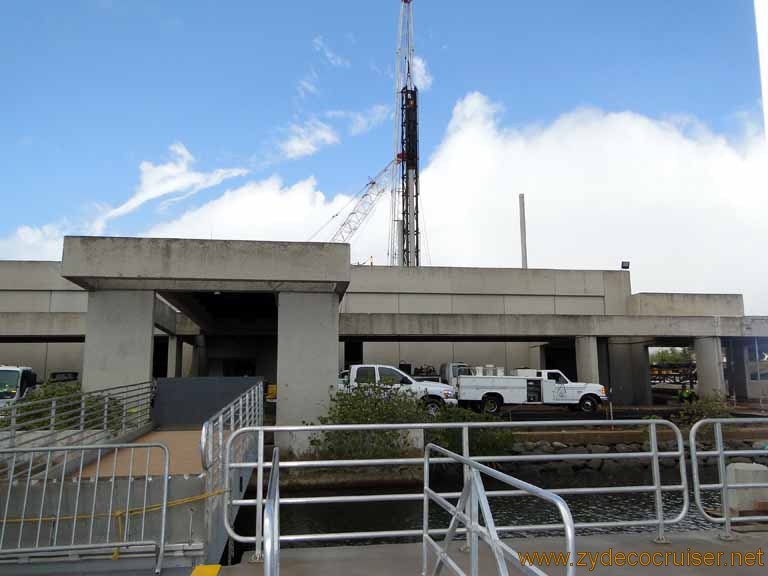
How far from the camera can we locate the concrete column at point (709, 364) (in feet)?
103

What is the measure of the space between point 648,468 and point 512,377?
23.9 ft

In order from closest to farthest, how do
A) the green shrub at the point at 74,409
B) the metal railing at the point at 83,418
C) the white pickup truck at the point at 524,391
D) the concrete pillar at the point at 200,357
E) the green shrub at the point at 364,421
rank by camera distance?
the metal railing at the point at 83,418, the green shrub at the point at 74,409, the green shrub at the point at 364,421, the white pickup truck at the point at 524,391, the concrete pillar at the point at 200,357

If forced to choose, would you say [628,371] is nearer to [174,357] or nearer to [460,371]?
[460,371]

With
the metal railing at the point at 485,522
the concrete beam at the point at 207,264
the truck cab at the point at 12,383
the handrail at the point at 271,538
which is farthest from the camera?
the truck cab at the point at 12,383

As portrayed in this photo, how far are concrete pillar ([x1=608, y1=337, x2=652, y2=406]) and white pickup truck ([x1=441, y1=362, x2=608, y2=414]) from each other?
12.9m

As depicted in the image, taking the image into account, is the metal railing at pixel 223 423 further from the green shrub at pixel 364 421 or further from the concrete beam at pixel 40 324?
the concrete beam at pixel 40 324

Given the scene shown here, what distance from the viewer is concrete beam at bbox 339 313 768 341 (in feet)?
98.8

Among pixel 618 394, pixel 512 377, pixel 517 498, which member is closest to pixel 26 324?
pixel 512 377

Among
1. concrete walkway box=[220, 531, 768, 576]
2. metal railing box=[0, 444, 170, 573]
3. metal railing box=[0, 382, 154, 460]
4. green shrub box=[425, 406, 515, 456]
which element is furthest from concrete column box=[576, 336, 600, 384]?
metal railing box=[0, 444, 170, 573]

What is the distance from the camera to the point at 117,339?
601 inches

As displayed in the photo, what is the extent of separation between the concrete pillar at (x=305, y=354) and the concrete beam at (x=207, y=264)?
0.58 metres

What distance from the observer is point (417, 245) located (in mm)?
60062

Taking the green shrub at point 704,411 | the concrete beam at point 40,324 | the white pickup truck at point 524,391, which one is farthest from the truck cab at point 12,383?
the green shrub at point 704,411

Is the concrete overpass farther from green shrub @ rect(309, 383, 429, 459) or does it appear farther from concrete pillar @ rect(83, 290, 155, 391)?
green shrub @ rect(309, 383, 429, 459)
